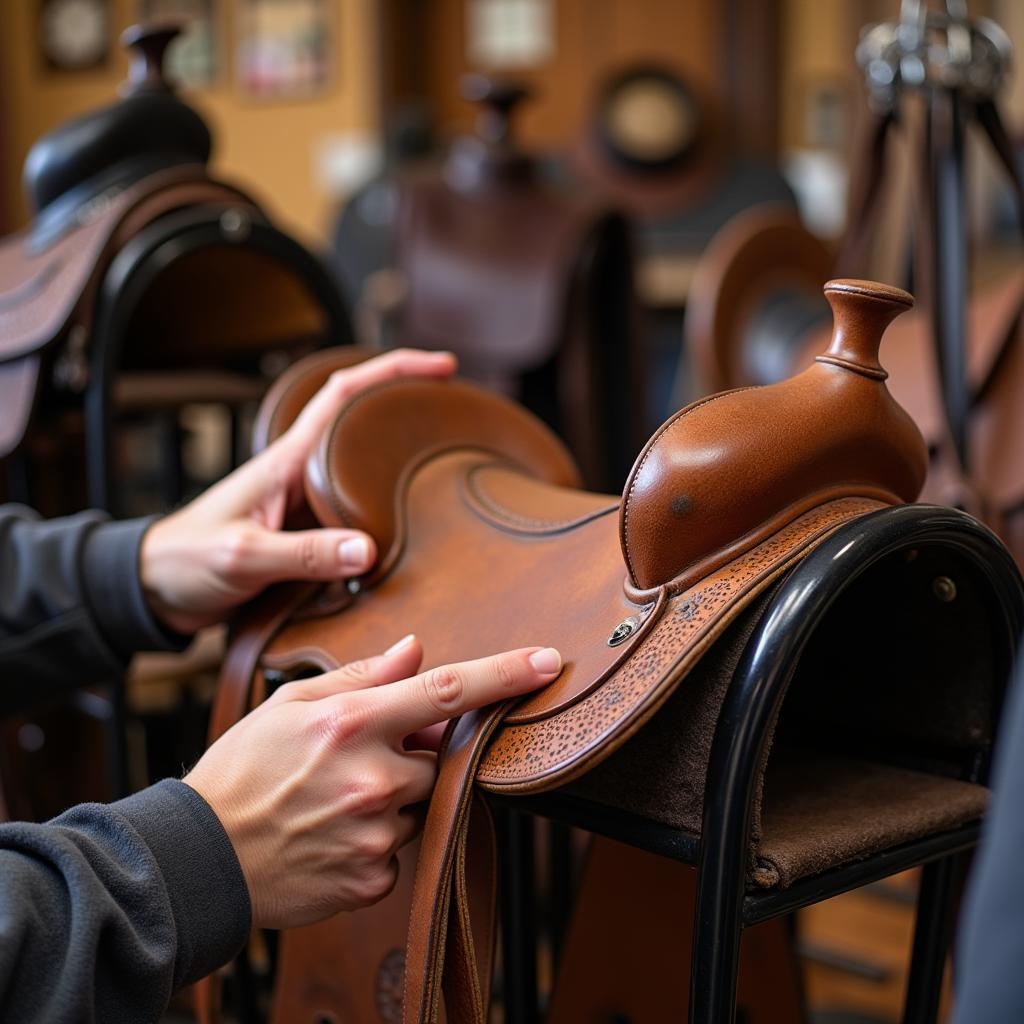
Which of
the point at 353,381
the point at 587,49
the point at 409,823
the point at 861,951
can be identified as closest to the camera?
the point at 409,823

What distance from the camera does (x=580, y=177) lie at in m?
5.23

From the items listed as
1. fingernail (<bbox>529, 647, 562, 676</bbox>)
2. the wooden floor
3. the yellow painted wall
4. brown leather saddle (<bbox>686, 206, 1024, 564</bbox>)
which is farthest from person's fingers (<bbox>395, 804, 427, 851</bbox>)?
the yellow painted wall

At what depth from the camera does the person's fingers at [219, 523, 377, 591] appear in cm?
84

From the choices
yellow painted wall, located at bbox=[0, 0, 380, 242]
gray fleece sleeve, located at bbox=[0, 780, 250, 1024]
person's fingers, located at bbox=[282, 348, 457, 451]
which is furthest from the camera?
yellow painted wall, located at bbox=[0, 0, 380, 242]

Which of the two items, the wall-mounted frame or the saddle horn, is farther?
the wall-mounted frame

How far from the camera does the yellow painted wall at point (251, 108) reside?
5020 millimetres

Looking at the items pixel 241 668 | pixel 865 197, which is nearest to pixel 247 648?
pixel 241 668

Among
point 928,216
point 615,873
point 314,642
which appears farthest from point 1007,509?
point 314,642

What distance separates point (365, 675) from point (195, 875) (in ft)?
0.44

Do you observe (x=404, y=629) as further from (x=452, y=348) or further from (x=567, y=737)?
(x=452, y=348)

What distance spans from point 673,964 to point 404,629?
0.27 meters

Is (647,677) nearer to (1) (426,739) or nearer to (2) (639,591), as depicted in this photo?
(2) (639,591)

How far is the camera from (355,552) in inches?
33.0

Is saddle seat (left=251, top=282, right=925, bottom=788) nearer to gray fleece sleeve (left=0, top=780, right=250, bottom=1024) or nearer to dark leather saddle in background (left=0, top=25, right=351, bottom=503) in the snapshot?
gray fleece sleeve (left=0, top=780, right=250, bottom=1024)
